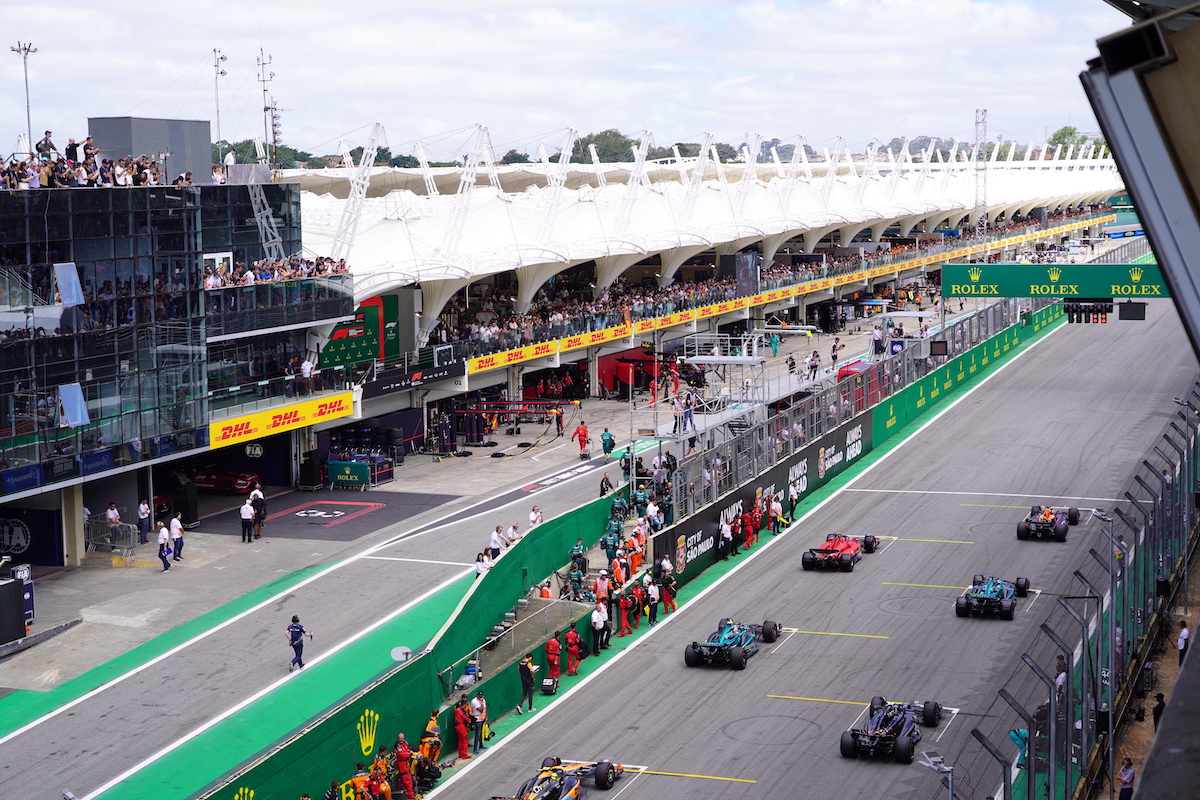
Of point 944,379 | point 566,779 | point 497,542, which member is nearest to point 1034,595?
point 497,542

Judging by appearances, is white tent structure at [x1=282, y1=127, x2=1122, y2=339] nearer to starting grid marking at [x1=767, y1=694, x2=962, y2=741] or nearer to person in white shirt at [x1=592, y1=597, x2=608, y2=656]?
person in white shirt at [x1=592, y1=597, x2=608, y2=656]

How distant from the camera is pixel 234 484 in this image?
40.5 metres

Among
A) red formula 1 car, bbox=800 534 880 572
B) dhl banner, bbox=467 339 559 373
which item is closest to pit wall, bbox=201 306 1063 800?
red formula 1 car, bbox=800 534 880 572

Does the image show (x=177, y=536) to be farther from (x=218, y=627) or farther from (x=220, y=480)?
Result: (x=220, y=480)

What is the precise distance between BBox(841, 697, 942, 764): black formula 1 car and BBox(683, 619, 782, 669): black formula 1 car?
388 cm

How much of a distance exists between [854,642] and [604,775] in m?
8.21

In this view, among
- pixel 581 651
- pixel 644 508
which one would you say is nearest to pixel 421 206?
pixel 644 508

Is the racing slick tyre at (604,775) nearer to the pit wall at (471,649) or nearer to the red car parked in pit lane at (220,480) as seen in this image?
the pit wall at (471,649)

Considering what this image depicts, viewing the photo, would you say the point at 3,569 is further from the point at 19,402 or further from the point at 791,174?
the point at 791,174

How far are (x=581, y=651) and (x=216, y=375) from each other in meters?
15.1

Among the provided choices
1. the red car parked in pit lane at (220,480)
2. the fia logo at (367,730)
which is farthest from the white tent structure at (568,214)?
the fia logo at (367,730)

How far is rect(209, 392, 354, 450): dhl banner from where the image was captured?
3581 cm

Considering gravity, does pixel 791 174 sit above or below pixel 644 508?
above

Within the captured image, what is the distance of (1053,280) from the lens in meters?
52.0
